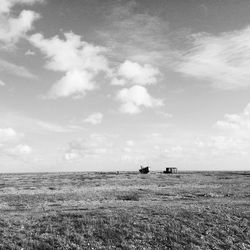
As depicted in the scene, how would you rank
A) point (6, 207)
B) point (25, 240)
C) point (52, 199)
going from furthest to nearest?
point (52, 199), point (6, 207), point (25, 240)

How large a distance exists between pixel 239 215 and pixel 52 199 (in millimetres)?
23836

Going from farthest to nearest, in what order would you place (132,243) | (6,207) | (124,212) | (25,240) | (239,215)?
(6,207) → (239,215) → (124,212) → (132,243) → (25,240)

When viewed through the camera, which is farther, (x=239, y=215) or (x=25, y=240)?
(x=239, y=215)

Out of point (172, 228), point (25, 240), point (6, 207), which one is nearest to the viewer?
point (25, 240)

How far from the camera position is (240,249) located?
27.3m

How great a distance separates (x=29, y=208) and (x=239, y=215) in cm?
2135

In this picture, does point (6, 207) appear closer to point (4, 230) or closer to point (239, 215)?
point (4, 230)

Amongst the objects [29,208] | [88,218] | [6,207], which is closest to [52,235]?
[88,218]

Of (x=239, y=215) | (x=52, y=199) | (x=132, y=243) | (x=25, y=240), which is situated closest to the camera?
(x=25, y=240)

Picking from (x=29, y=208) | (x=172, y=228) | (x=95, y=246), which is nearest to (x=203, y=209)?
(x=172, y=228)

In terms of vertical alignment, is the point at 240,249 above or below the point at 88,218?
below

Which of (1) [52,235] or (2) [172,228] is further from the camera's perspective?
(2) [172,228]

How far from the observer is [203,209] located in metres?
35.8

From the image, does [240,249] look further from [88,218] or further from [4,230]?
[4,230]
